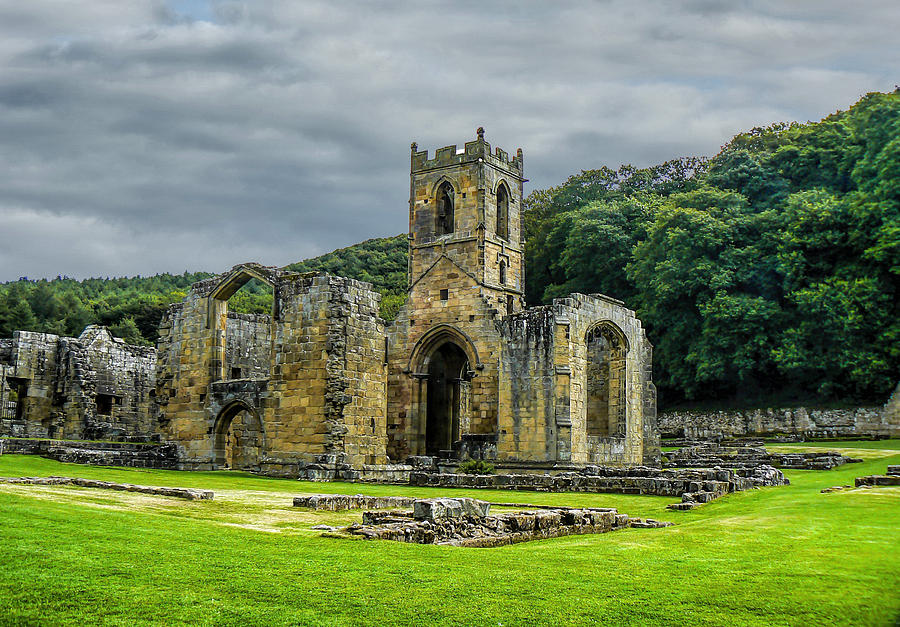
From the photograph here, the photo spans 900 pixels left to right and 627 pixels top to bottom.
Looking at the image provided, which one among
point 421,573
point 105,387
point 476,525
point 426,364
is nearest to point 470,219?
point 426,364

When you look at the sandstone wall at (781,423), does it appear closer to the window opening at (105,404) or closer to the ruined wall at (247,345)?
the ruined wall at (247,345)

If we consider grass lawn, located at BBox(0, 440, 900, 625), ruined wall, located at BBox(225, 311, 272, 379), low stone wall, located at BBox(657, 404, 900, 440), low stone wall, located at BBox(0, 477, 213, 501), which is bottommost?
grass lawn, located at BBox(0, 440, 900, 625)

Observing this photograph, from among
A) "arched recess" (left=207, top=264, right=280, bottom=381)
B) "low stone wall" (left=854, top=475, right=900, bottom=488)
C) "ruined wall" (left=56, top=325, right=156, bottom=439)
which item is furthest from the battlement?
"low stone wall" (left=854, top=475, right=900, bottom=488)

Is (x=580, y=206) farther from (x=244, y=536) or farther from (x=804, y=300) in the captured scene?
(x=244, y=536)

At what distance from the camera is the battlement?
32.5 metres

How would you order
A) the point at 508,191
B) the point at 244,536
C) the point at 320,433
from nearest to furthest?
the point at 244,536 → the point at 320,433 → the point at 508,191

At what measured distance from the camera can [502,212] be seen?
110 ft

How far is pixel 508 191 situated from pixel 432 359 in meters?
7.47

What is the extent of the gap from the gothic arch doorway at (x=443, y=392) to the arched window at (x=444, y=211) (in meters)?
4.64

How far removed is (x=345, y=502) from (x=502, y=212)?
22.0 meters

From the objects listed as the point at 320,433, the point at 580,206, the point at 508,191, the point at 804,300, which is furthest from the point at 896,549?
the point at 580,206

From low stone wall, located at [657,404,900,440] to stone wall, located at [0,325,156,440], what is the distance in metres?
25.1

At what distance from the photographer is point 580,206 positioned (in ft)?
173

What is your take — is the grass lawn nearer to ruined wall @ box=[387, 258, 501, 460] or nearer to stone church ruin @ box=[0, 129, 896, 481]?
stone church ruin @ box=[0, 129, 896, 481]
